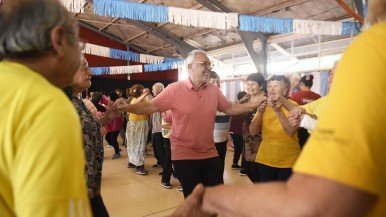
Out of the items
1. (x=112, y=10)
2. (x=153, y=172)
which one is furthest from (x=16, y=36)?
(x=153, y=172)

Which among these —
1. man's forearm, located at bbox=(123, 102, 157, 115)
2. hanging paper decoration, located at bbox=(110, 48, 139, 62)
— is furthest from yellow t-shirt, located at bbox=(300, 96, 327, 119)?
hanging paper decoration, located at bbox=(110, 48, 139, 62)

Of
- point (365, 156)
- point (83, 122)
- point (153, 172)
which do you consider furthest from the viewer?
point (153, 172)

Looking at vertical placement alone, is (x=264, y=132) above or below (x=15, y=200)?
below

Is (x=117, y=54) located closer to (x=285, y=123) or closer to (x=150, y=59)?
(x=150, y=59)

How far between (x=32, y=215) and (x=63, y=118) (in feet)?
0.68

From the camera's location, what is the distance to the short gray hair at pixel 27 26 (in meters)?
0.74

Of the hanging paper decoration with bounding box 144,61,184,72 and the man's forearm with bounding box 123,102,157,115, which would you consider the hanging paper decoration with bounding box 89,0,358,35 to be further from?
the hanging paper decoration with bounding box 144,61,184,72

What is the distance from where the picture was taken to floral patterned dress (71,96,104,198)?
1841 millimetres

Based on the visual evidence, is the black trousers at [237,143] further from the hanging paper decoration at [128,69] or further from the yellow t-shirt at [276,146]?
the hanging paper decoration at [128,69]

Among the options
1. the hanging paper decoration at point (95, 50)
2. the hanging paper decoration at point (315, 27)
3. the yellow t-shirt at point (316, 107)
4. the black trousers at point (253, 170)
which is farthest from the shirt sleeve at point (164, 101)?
the hanging paper decoration at point (95, 50)

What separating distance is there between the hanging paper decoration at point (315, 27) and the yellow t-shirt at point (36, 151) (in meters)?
4.76

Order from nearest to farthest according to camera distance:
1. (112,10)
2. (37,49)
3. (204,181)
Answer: (37,49) < (204,181) < (112,10)

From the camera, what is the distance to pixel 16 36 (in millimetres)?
740

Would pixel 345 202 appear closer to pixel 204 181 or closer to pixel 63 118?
pixel 63 118
